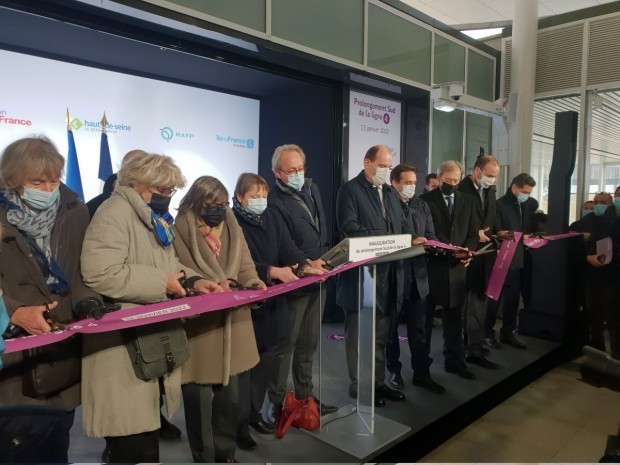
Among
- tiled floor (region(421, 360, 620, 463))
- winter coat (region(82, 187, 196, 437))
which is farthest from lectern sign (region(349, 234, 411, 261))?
tiled floor (region(421, 360, 620, 463))

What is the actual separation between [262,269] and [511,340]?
3.07 metres

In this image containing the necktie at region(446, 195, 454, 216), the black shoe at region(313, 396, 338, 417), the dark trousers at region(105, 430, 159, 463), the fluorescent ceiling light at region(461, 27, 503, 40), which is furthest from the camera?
the fluorescent ceiling light at region(461, 27, 503, 40)

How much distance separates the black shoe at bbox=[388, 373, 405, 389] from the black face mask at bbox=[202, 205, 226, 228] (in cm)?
202

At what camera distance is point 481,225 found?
3.80 meters

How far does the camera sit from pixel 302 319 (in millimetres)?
2590

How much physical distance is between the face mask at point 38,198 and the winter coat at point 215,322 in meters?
0.54

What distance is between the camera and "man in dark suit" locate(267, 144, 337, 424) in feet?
8.37

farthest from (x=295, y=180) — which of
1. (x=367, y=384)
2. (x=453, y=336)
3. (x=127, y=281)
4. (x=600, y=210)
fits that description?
(x=600, y=210)

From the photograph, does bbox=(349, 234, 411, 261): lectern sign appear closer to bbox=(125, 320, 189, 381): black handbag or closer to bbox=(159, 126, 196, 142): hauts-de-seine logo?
bbox=(125, 320, 189, 381): black handbag

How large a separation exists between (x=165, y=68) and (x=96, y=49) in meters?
0.44

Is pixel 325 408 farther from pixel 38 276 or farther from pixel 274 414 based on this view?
pixel 38 276

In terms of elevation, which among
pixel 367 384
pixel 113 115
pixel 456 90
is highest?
pixel 456 90

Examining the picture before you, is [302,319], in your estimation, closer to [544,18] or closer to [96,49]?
[96,49]

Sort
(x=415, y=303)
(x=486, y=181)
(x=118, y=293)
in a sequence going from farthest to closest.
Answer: (x=486, y=181) < (x=415, y=303) < (x=118, y=293)
